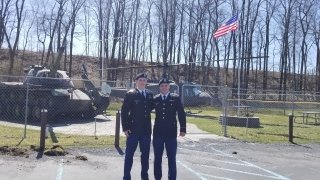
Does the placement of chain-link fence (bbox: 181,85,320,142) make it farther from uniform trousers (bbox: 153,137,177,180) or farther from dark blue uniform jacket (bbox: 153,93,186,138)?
uniform trousers (bbox: 153,137,177,180)

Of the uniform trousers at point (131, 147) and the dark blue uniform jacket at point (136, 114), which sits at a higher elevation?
the dark blue uniform jacket at point (136, 114)

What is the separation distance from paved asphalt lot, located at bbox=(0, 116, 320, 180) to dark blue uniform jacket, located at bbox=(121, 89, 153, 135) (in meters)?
1.28

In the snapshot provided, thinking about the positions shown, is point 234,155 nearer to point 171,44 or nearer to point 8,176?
point 8,176

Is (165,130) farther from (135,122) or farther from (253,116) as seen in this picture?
(253,116)

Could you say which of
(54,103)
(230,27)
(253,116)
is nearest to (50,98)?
(54,103)

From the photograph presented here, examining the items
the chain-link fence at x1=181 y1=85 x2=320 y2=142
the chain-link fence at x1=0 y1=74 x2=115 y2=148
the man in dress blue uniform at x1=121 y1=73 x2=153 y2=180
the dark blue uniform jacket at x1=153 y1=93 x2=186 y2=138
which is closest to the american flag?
the chain-link fence at x1=181 y1=85 x2=320 y2=142

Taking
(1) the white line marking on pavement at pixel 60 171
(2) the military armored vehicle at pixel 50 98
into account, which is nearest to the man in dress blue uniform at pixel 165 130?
(1) the white line marking on pavement at pixel 60 171

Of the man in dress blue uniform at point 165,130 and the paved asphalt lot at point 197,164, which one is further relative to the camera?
the paved asphalt lot at point 197,164

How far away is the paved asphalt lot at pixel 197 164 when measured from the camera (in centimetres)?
892

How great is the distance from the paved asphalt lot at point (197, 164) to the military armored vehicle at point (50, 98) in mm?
8480

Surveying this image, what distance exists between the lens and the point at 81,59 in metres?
62.0

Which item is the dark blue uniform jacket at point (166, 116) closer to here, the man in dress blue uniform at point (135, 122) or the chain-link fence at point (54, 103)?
the man in dress blue uniform at point (135, 122)

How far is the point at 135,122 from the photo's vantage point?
25.8 ft

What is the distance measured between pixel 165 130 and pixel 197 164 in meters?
2.70
